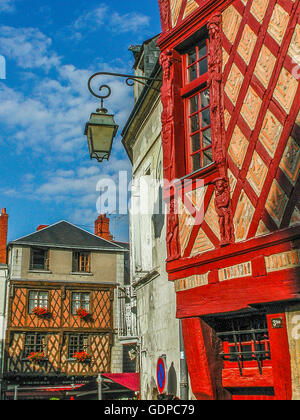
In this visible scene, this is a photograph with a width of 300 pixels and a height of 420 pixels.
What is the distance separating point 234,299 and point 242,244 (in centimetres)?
63

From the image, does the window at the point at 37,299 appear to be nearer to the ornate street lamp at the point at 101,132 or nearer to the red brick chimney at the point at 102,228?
the red brick chimney at the point at 102,228

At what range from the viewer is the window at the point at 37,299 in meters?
27.3

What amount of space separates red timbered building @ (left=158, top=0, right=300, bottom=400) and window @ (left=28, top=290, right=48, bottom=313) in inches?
837

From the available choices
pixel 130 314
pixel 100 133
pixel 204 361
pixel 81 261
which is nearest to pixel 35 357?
pixel 81 261

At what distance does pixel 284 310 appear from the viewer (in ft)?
18.2

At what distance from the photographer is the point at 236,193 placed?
20.6ft

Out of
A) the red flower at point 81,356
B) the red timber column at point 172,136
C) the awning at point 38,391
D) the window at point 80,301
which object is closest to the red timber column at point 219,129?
the red timber column at point 172,136

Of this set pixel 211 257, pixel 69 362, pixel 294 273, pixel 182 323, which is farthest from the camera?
pixel 69 362

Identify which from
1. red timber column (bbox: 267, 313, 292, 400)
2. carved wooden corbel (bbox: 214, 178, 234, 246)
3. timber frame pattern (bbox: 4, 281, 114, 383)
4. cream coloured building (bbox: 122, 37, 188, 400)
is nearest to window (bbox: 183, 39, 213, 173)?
carved wooden corbel (bbox: 214, 178, 234, 246)

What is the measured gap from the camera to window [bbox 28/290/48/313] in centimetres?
2735

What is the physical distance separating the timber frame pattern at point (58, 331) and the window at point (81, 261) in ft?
3.43

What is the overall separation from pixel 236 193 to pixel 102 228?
92.7 feet
